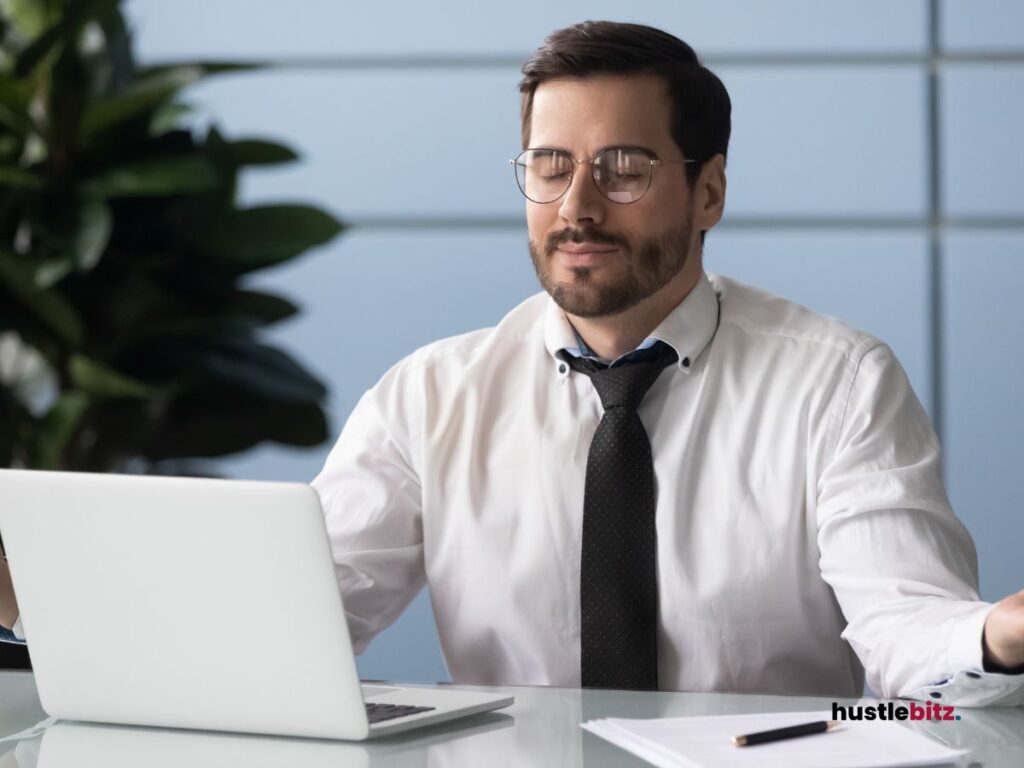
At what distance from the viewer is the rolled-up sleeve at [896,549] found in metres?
1.27

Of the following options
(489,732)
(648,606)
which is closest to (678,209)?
(648,606)

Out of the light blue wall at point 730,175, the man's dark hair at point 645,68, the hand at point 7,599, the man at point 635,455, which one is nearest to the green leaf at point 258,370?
the light blue wall at point 730,175

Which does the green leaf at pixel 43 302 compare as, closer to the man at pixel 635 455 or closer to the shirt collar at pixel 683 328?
the man at pixel 635 455

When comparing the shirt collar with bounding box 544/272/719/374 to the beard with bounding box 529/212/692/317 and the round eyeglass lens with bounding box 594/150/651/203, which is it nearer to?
the beard with bounding box 529/212/692/317

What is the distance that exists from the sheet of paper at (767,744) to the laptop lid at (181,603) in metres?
A: 0.22

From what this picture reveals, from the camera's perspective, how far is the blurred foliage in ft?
9.25

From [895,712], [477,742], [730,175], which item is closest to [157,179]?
[730,175]

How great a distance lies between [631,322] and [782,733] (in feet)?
2.40

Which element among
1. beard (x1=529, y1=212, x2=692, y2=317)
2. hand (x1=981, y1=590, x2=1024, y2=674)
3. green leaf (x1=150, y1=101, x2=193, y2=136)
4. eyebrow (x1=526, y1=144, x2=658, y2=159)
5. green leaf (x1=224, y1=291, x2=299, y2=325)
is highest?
green leaf (x1=150, y1=101, x2=193, y2=136)

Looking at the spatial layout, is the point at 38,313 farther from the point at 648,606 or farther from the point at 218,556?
the point at 218,556

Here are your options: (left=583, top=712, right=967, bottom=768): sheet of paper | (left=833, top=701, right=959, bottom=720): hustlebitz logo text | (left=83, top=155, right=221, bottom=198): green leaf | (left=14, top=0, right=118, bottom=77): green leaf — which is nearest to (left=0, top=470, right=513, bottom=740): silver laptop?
(left=583, top=712, right=967, bottom=768): sheet of paper

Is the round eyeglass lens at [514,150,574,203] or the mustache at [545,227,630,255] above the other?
the round eyeglass lens at [514,150,574,203]

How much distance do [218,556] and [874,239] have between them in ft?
6.97

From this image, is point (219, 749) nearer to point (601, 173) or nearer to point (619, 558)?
point (619, 558)
